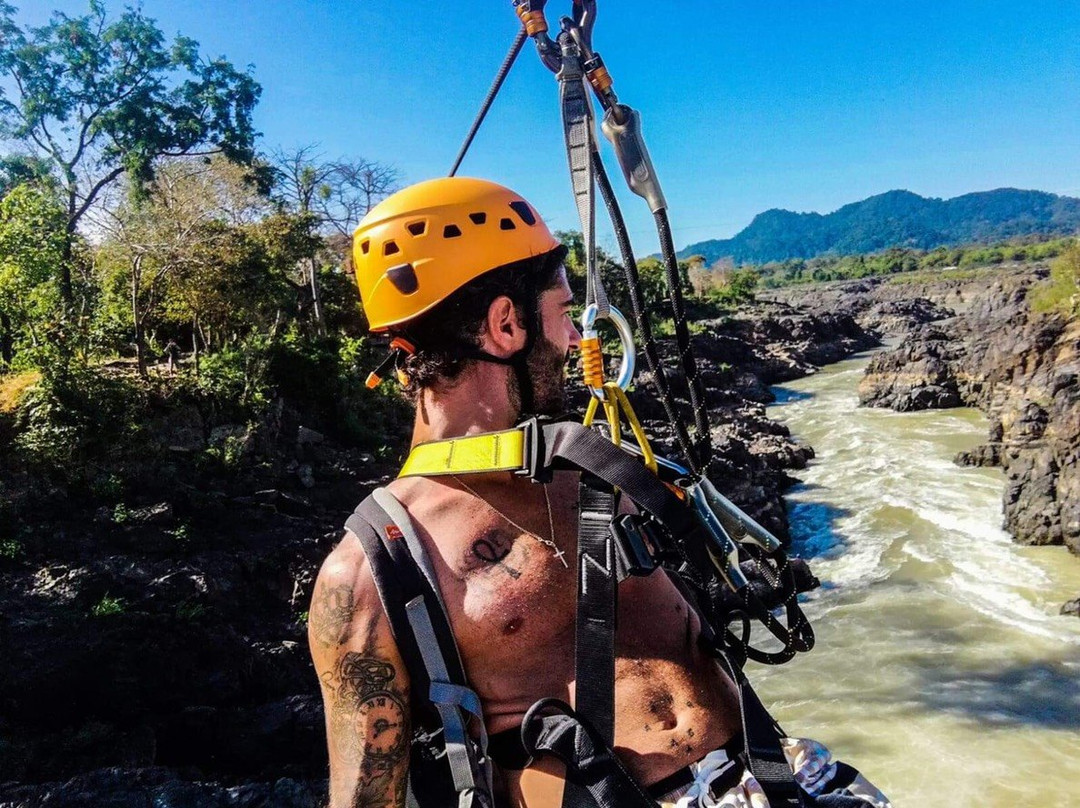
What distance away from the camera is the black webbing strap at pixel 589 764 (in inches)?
56.9

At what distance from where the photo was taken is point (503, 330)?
1.95m

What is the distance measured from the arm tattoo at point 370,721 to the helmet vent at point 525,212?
125 cm

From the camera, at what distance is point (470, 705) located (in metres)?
1.51

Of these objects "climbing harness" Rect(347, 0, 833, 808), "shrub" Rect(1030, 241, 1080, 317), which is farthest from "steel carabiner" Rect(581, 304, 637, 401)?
"shrub" Rect(1030, 241, 1080, 317)

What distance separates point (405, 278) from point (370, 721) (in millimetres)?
1099

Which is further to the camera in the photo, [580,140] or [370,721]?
[580,140]

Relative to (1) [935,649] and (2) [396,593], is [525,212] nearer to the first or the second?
(2) [396,593]

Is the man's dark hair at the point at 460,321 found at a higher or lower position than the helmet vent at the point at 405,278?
lower

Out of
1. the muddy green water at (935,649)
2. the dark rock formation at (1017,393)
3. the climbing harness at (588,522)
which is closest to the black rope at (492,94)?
the climbing harness at (588,522)

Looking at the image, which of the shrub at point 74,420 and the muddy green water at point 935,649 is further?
the shrub at point 74,420

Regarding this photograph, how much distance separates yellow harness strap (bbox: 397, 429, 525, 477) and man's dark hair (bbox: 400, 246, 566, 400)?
222mm

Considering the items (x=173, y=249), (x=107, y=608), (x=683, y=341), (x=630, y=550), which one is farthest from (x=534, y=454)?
(x=173, y=249)

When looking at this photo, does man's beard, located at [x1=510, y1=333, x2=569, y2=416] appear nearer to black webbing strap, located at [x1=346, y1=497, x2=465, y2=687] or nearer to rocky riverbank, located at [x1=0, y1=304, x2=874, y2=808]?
black webbing strap, located at [x1=346, y1=497, x2=465, y2=687]

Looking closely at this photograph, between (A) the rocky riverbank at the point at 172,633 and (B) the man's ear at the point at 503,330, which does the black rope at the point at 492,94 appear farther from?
(A) the rocky riverbank at the point at 172,633
